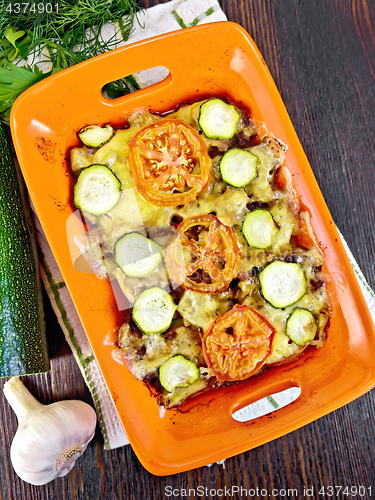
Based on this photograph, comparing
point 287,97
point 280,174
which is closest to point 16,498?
point 280,174

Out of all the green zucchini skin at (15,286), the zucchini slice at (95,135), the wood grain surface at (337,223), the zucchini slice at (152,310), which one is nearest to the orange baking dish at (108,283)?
the zucchini slice at (95,135)

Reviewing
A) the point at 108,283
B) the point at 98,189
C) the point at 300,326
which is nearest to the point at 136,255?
the point at 108,283

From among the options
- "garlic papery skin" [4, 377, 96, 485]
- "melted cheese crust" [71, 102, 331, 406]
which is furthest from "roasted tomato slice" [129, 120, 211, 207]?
"garlic papery skin" [4, 377, 96, 485]

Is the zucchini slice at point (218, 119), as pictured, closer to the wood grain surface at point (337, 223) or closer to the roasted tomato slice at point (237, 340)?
the wood grain surface at point (337, 223)

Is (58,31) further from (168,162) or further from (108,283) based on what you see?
(108,283)

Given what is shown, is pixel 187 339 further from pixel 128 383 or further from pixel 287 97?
pixel 287 97

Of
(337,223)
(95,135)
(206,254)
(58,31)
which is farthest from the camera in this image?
(337,223)
